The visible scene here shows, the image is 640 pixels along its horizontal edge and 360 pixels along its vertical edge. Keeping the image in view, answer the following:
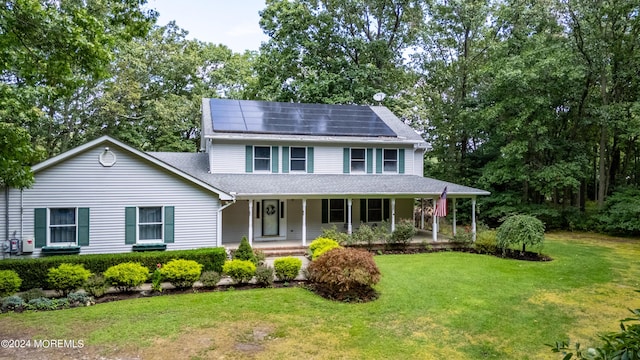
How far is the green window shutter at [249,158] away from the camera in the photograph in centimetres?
1680

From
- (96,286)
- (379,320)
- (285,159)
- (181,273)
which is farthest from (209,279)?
(285,159)

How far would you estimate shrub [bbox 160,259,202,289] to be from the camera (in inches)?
386

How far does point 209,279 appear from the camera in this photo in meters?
10.0

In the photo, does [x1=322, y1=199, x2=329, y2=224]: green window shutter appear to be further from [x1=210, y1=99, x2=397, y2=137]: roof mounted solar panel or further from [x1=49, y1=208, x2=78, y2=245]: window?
[x1=49, y1=208, x2=78, y2=245]: window

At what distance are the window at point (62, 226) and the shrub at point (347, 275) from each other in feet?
26.5

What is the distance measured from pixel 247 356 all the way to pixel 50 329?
4139 millimetres

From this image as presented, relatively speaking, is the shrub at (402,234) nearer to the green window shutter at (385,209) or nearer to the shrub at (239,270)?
the green window shutter at (385,209)

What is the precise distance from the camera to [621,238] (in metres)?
19.6

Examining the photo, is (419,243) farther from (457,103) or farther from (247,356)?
(457,103)

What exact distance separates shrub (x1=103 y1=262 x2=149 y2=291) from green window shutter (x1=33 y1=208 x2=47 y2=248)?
3504 mm

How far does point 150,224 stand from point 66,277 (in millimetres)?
3456

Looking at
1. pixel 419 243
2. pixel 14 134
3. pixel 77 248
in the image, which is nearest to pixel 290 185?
pixel 419 243

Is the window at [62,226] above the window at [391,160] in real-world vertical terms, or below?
below

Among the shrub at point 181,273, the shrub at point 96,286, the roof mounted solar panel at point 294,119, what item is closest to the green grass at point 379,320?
the shrub at point 181,273
